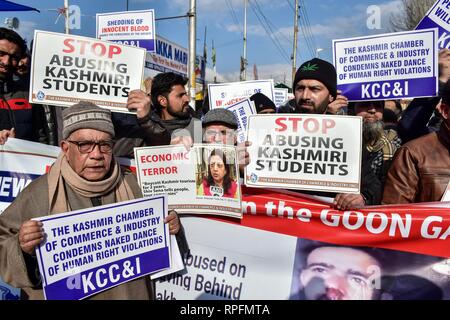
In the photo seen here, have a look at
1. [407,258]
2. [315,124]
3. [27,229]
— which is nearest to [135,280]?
[27,229]

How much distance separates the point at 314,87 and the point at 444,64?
4.85 feet

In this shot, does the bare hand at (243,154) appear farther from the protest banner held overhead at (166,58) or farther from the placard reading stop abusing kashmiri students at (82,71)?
the protest banner held overhead at (166,58)

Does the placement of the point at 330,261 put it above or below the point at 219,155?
below

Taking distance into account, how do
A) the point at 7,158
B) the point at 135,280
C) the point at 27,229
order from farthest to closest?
the point at 7,158
the point at 135,280
the point at 27,229

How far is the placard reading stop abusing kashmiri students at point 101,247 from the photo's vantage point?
86.0 inches

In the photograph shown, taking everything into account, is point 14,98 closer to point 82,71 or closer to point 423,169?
point 82,71

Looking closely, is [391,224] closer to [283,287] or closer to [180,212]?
[283,287]

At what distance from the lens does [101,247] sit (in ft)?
7.66

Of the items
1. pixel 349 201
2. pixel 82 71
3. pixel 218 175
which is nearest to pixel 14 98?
pixel 82 71

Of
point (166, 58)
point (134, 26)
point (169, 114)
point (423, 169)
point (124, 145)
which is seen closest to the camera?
point (423, 169)

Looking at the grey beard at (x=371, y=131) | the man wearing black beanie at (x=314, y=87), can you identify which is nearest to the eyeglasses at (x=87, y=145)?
the man wearing black beanie at (x=314, y=87)

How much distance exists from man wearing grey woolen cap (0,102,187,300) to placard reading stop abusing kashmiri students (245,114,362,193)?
883 mm

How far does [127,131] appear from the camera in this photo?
3.32 meters

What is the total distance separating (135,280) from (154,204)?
45 centimetres
